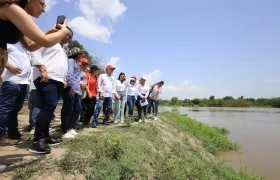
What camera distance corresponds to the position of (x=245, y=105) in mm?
69438

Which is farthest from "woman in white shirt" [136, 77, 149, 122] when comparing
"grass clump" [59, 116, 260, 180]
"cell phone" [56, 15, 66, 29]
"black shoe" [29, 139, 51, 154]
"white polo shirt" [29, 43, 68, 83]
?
"cell phone" [56, 15, 66, 29]

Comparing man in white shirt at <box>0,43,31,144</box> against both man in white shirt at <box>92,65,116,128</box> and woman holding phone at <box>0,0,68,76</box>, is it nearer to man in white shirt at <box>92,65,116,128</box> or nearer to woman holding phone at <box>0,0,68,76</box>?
woman holding phone at <box>0,0,68,76</box>

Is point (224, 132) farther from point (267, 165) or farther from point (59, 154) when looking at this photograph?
point (59, 154)

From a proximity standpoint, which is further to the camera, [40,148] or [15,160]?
[40,148]

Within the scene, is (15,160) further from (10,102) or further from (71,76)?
(71,76)

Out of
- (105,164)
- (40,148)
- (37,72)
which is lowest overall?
(105,164)

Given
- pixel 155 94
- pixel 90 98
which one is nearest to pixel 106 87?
pixel 90 98

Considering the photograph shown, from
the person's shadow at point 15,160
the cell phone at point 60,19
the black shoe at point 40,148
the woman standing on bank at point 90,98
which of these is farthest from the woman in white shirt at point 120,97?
the cell phone at point 60,19

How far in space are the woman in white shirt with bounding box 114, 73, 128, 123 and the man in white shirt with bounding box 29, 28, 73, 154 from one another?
15.4 feet

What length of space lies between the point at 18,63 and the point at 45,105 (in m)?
0.86

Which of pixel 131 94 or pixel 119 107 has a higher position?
pixel 131 94

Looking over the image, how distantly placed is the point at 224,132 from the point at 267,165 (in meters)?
7.74

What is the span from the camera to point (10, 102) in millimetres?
3703

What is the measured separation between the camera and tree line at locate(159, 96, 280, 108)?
69.6 metres
